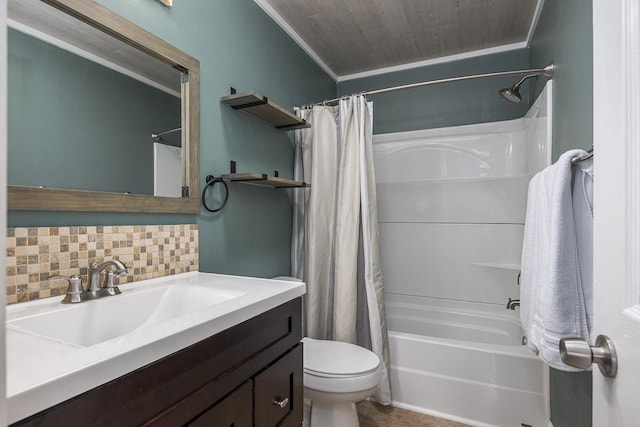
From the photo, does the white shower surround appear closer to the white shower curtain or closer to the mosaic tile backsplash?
the white shower curtain

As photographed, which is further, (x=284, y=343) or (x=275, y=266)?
(x=275, y=266)

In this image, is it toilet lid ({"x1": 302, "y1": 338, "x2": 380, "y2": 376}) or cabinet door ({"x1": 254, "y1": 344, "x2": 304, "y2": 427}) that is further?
toilet lid ({"x1": 302, "y1": 338, "x2": 380, "y2": 376})

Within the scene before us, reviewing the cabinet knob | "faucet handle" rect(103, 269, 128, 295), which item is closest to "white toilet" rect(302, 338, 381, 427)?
the cabinet knob

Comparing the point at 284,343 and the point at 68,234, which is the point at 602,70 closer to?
the point at 284,343

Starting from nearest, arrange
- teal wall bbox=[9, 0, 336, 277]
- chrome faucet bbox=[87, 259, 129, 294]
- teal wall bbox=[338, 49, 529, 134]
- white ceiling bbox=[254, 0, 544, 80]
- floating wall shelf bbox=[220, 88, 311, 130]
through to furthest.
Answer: chrome faucet bbox=[87, 259, 129, 294] < teal wall bbox=[9, 0, 336, 277] < floating wall shelf bbox=[220, 88, 311, 130] < white ceiling bbox=[254, 0, 544, 80] < teal wall bbox=[338, 49, 529, 134]

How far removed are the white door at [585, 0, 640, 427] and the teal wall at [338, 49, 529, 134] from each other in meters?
2.19

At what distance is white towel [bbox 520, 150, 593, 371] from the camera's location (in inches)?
38.0

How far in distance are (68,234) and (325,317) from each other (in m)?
1.54

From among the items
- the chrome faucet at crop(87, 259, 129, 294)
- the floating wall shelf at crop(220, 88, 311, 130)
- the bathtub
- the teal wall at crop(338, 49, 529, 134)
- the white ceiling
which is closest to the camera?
the chrome faucet at crop(87, 259, 129, 294)

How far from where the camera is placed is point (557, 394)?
1562mm

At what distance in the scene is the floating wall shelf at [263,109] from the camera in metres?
1.61

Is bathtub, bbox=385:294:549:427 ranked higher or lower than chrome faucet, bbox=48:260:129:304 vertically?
lower

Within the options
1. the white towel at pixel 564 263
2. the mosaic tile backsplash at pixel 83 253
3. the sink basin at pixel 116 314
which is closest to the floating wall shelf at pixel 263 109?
the mosaic tile backsplash at pixel 83 253

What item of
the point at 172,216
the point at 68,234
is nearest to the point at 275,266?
the point at 172,216
